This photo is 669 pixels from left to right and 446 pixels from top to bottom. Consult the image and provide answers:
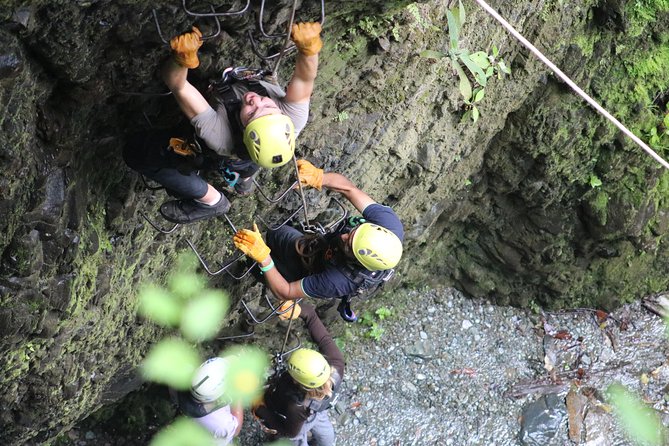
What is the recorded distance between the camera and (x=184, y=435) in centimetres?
603

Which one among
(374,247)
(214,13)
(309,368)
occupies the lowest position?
(309,368)

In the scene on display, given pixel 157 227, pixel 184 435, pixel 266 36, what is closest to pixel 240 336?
pixel 184 435

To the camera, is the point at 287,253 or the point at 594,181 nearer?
the point at 287,253

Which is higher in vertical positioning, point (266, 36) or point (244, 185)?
point (266, 36)

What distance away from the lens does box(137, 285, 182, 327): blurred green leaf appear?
16.9ft

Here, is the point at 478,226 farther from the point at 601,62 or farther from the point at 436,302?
the point at 601,62

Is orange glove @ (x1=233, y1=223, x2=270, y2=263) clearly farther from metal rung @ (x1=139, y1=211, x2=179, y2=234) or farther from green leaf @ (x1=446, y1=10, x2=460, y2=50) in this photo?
green leaf @ (x1=446, y1=10, x2=460, y2=50)

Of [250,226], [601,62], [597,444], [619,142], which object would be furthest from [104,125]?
[597,444]

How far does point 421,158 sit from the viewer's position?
6258 mm

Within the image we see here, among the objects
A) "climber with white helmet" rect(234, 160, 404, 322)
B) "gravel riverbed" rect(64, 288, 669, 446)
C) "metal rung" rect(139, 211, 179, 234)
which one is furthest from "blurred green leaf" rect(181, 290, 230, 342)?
"gravel riverbed" rect(64, 288, 669, 446)

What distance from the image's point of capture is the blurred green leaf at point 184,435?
5.77 meters

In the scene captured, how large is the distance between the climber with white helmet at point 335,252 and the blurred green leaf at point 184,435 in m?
1.68

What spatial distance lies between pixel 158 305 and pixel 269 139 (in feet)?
8.22

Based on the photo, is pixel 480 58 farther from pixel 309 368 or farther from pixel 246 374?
pixel 246 374
